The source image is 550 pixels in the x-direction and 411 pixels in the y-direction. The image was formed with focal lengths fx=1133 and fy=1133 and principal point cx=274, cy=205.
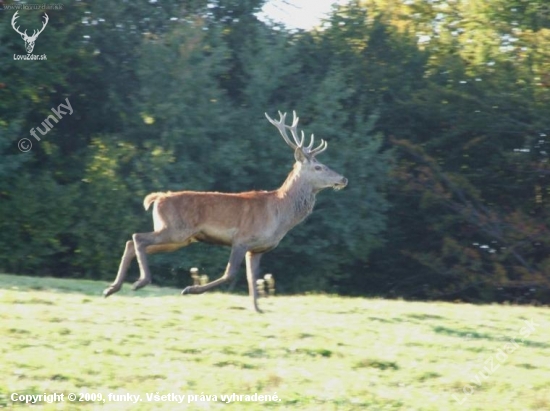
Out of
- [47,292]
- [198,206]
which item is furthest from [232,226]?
[47,292]

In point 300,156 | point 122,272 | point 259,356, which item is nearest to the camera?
point 259,356

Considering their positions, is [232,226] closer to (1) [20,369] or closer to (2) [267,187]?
(1) [20,369]

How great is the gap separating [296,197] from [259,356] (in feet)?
14.7

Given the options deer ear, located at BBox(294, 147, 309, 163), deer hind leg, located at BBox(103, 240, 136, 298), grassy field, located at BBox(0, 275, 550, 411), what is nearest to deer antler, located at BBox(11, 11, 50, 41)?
deer ear, located at BBox(294, 147, 309, 163)

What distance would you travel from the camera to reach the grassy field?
9.84m

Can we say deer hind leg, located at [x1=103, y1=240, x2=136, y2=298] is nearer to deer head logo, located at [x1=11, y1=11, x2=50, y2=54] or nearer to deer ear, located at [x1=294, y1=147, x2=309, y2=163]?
deer ear, located at [x1=294, y1=147, x2=309, y2=163]

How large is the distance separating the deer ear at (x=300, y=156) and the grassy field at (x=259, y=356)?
2097 mm

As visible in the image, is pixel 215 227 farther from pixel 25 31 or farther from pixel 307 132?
pixel 25 31

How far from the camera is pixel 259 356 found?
11227 mm

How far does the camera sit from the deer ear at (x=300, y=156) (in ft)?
50.9

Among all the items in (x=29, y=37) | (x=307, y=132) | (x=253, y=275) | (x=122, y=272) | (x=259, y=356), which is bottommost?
(x=307, y=132)

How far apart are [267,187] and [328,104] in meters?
2.69

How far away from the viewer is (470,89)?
29672mm

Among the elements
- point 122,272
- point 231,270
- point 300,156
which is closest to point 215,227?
point 231,270
